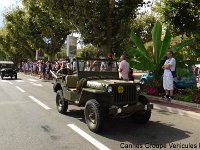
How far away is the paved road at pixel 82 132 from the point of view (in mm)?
7148

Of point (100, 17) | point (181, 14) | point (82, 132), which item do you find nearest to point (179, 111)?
point (82, 132)

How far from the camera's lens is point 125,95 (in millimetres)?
8586

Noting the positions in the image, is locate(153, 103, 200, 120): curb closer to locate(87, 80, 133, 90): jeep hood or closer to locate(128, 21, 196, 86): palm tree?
locate(128, 21, 196, 86): palm tree

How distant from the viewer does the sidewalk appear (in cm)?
1055

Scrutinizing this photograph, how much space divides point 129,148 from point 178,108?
492 cm

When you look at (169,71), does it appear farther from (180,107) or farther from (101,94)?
(101,94)

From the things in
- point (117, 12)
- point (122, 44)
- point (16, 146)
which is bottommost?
point (16, 146)

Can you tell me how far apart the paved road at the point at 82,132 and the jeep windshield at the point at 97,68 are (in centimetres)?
128

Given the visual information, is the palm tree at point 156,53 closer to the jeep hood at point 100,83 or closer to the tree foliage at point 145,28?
the jeep hood at point 100,83

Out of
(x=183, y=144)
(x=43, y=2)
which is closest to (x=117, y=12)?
(x=43, y=2)

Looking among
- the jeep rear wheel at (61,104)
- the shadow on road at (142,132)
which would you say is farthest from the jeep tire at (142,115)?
the jeep rear wheel at (61,104)

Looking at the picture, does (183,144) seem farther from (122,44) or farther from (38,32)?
(38,32)

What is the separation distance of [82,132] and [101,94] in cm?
104

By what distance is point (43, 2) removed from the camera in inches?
960
